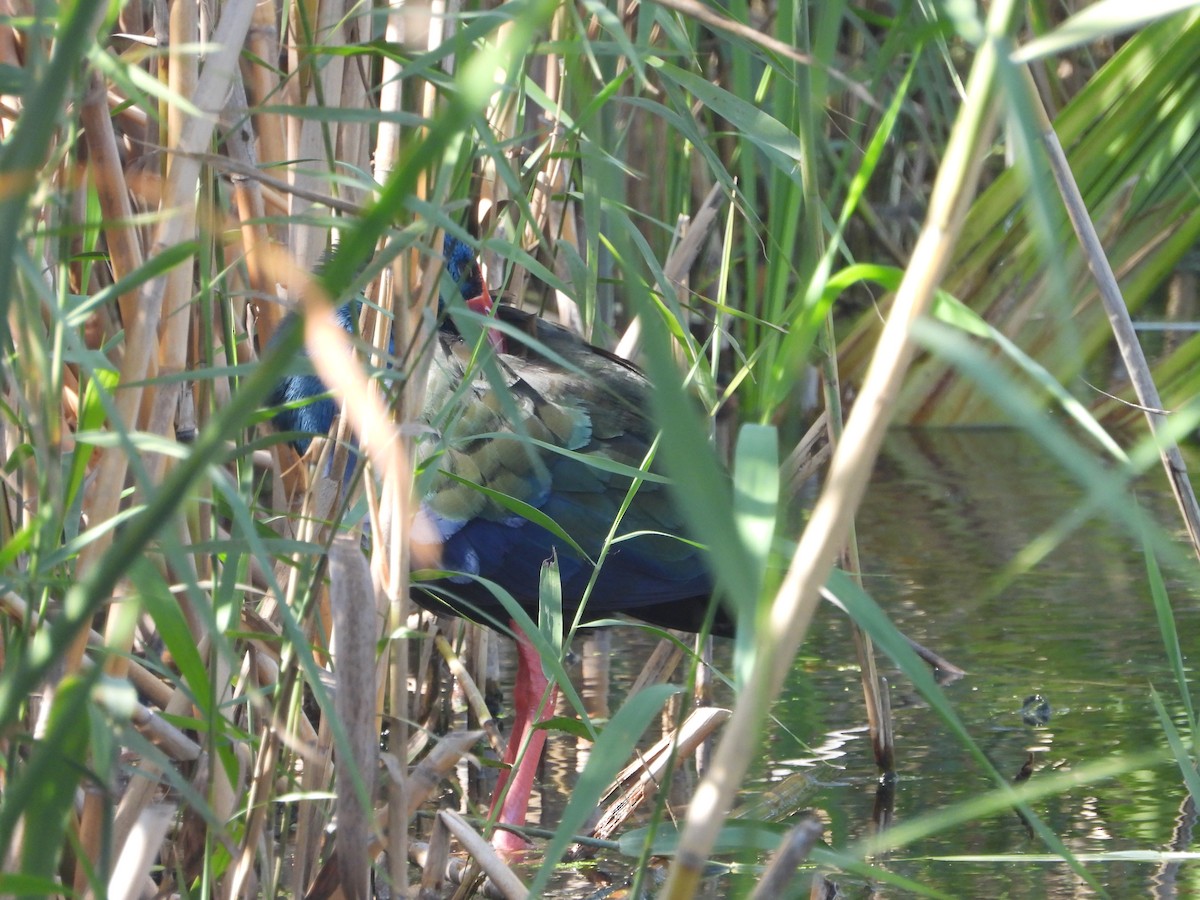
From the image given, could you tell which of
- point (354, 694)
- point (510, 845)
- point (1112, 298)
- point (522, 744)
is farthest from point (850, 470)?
point (510, 845)

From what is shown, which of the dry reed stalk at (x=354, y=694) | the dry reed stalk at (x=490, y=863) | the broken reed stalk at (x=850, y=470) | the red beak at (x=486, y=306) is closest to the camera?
the broken reed stalk at (x=850, y=470)

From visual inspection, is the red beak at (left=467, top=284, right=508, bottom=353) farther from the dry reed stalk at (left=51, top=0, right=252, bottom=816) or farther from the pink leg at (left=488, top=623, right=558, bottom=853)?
the dry reed stalk at (left=51, top=0, right=252, bottom=816)

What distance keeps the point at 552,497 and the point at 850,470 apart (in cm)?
141

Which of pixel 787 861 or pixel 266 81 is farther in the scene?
pixel 266 81

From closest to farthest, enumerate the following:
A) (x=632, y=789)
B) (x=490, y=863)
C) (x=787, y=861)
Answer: (x=787, y=861), (x=490, y=863), (x=632, y=789)

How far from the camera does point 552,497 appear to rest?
6.91 feet

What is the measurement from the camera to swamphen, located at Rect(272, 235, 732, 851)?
204cm

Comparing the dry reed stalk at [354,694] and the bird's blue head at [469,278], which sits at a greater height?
the bird's blue head at [469,278]

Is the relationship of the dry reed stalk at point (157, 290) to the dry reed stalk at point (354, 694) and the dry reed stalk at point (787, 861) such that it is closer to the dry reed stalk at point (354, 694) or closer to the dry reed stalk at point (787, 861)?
the dry reed stalk at point (354, 694)

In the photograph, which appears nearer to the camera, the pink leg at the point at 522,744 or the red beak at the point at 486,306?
the pink leg at the point at 522,744

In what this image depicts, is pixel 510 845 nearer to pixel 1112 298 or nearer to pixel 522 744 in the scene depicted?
pixel 522 744

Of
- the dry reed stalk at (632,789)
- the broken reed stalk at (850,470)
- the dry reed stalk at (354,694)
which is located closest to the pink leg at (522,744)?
the dry reed stalk at (632,789)

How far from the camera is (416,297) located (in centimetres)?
123

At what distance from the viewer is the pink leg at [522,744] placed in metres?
1.87
